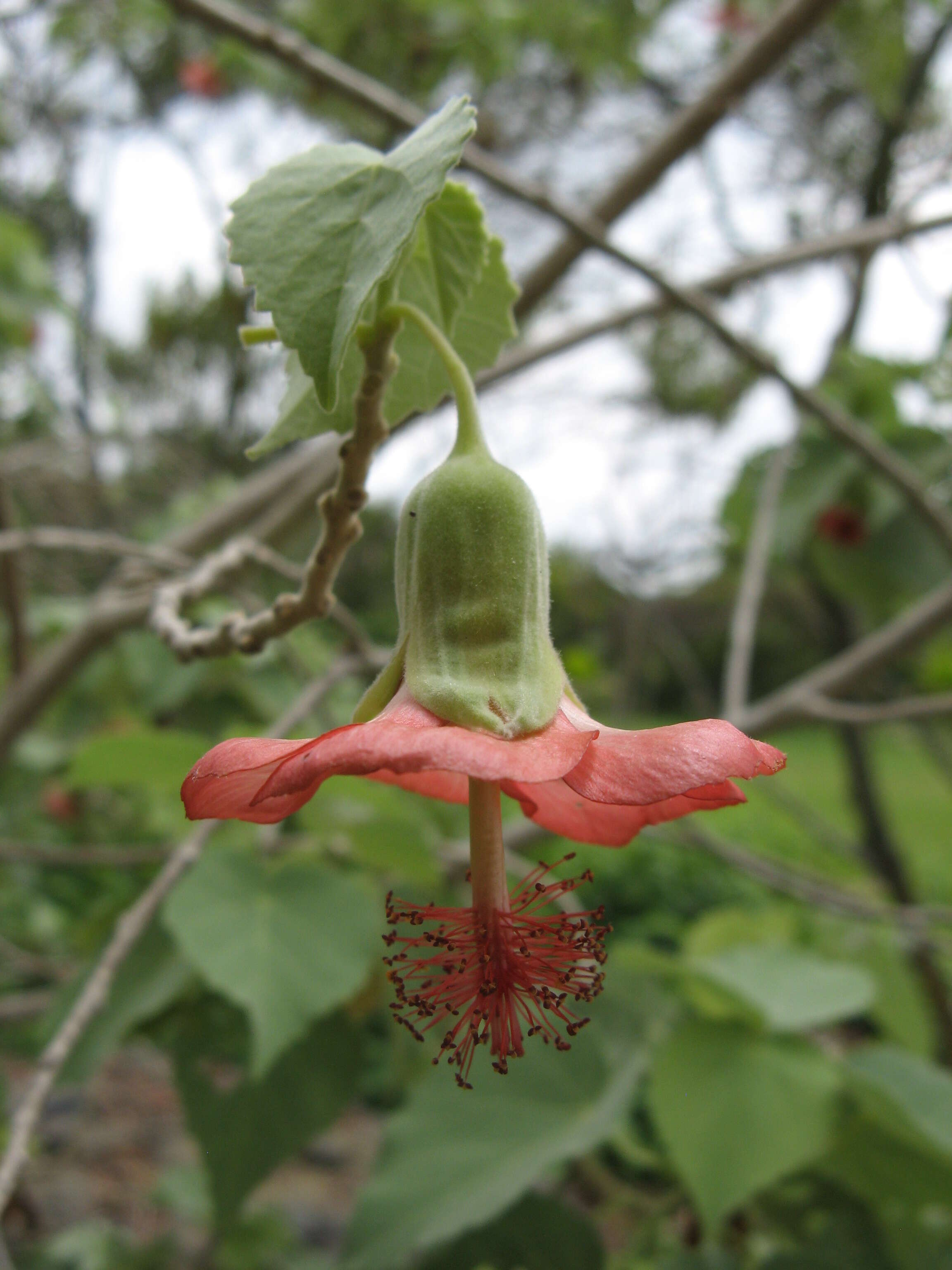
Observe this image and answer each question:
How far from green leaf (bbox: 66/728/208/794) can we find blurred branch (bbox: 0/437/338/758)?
0.47 feet

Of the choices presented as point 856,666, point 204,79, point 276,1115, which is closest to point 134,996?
point 276,1115

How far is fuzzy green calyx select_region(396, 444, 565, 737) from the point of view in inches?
12.1

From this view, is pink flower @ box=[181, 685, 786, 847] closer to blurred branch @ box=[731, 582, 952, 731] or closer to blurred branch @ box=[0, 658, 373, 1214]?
blurred branch @ box=[0, 658, 373, 1214]

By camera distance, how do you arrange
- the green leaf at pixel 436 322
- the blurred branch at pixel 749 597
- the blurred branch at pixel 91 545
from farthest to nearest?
the blurred branch at pixel 749 597 → the blurred branch at pixel 91 545 → the green leaf at pixel 436 322

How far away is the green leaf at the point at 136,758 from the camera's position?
0.75 meters

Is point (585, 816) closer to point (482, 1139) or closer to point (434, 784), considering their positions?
point (434, 784)

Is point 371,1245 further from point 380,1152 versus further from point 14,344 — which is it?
point 14,344

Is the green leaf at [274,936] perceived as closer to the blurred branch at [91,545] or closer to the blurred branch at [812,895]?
the blurred branch at [91,545]

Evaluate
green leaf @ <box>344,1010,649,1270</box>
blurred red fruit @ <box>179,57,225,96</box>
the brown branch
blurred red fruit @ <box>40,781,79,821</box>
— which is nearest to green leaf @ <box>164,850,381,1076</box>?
green leaf @ <box>344,1010,649,1270</box>

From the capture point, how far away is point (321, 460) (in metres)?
1.05

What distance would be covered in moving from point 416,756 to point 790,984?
0.80 meters

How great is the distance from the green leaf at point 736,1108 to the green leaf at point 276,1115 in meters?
0.26

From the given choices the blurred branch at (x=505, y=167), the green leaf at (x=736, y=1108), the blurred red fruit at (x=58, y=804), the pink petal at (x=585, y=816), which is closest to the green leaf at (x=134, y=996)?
the green leaf at (x=736, y=1108)

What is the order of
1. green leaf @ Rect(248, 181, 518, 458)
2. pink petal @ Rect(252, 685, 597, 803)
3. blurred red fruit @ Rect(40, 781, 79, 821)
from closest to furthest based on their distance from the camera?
pink petal @ Rect(252, 685, 597, 803)
green leaf @ Rect(248, 181, 518, 458)
blurred red fruit @ Rect(40, 781, 79, 821)
